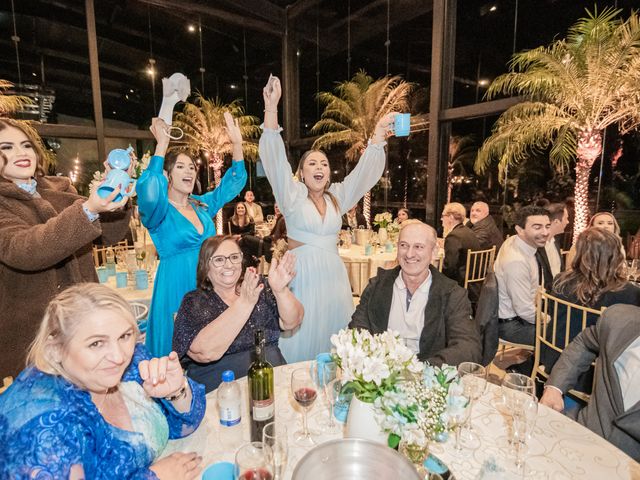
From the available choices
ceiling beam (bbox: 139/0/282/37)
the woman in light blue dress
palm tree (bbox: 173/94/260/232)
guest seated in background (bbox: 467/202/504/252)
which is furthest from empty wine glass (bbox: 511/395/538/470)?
ceiling beam (bbox: 139/0/282/37)

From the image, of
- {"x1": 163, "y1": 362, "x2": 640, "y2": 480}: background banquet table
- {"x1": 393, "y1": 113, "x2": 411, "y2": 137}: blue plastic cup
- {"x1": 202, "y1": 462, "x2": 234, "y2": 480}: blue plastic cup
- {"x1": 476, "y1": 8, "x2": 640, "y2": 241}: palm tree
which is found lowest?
{"x1": 163, "y1": 362, "x2": 640, "y2": 480}: background banquet table

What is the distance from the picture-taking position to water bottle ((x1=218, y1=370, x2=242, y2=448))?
Answer: 51.4 inches

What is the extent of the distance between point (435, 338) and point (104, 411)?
1560 millimetres

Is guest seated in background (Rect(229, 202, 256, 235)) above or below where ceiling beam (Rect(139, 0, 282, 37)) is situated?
below

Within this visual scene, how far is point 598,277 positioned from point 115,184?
9.14 feet

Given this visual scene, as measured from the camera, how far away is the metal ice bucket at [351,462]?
3.02ft

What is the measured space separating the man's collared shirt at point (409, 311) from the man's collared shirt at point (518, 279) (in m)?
1.48

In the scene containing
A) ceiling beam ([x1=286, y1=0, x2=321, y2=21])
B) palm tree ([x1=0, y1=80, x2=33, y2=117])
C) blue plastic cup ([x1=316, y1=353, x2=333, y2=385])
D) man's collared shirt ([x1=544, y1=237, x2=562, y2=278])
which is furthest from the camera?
ceiling beam ([x1=286, y1=0, x2=321, y2=21])

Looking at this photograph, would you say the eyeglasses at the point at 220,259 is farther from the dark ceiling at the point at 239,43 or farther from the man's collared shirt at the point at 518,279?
the dark ceiling at the point at 239,43

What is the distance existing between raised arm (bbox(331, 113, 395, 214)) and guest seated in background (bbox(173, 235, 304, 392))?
1080 mm

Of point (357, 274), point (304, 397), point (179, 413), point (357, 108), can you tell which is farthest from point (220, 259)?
point (357, 108)

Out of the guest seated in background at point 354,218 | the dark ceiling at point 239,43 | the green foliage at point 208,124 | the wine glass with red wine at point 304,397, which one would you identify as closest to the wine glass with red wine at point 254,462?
the wine glass with red wine at point 304,397

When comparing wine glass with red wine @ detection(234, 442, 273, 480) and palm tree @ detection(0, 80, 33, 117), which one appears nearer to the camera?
wine glass with red wine @ detection(234, 442, 273, 480)

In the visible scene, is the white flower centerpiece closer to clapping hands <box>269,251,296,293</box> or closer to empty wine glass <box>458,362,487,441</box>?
empty wine glass <box>458,362,487,441</box>
